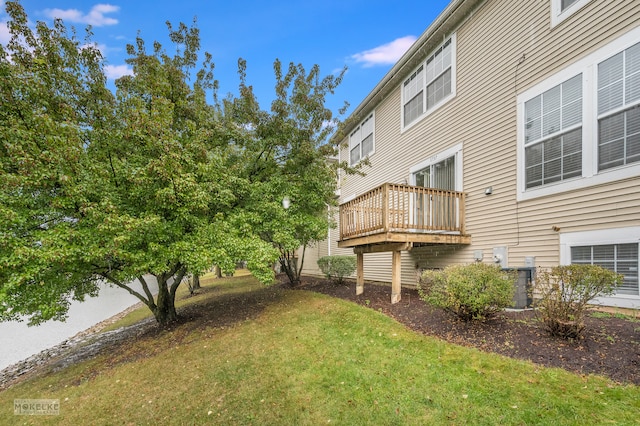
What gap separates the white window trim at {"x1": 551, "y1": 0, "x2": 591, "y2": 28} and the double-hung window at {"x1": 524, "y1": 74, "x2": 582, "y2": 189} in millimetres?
1181

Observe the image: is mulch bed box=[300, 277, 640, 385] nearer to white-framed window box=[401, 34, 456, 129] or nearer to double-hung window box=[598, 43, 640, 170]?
double-hung window box=[598, 43, 640, 170]

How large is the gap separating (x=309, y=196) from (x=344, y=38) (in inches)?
359

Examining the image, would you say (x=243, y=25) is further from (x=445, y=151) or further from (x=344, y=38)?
(x=445, y=151)

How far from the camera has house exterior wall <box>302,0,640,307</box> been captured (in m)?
4.88

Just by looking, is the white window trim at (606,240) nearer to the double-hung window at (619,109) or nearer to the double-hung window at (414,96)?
the double-hung window at (619,109)

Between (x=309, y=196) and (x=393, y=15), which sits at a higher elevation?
(x=393, y=15)

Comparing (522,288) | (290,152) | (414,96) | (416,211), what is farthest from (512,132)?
(290,152)

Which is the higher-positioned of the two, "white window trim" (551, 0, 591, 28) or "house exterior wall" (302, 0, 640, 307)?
"white window trim" (551, 0, 591, 28)

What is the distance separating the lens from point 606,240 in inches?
191

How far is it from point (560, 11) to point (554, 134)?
226cm

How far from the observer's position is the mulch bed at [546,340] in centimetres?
336

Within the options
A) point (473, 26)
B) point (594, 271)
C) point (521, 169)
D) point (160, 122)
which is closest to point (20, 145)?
point (160, 122)

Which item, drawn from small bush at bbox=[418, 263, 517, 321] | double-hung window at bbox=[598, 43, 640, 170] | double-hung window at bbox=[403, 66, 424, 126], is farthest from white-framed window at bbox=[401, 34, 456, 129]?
small bush at bbox=[418, 263, 517, 321]

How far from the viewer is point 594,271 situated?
387 cm
